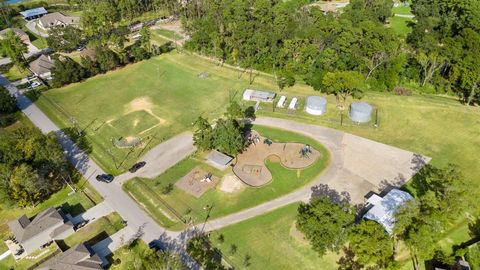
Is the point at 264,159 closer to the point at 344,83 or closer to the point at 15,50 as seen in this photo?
the point at 344,83

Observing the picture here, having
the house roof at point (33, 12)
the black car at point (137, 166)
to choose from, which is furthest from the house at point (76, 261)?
the house roof at point (33, 12)

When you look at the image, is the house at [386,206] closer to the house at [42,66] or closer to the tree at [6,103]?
the tree at [6,103]

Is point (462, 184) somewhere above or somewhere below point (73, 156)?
above

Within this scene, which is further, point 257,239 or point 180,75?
point 180,75

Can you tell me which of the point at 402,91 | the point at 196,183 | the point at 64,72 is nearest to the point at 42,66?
the point at 64,72

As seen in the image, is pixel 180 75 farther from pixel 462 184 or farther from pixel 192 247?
pixel 462 184

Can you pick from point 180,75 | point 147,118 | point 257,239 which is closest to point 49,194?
point 147,118
